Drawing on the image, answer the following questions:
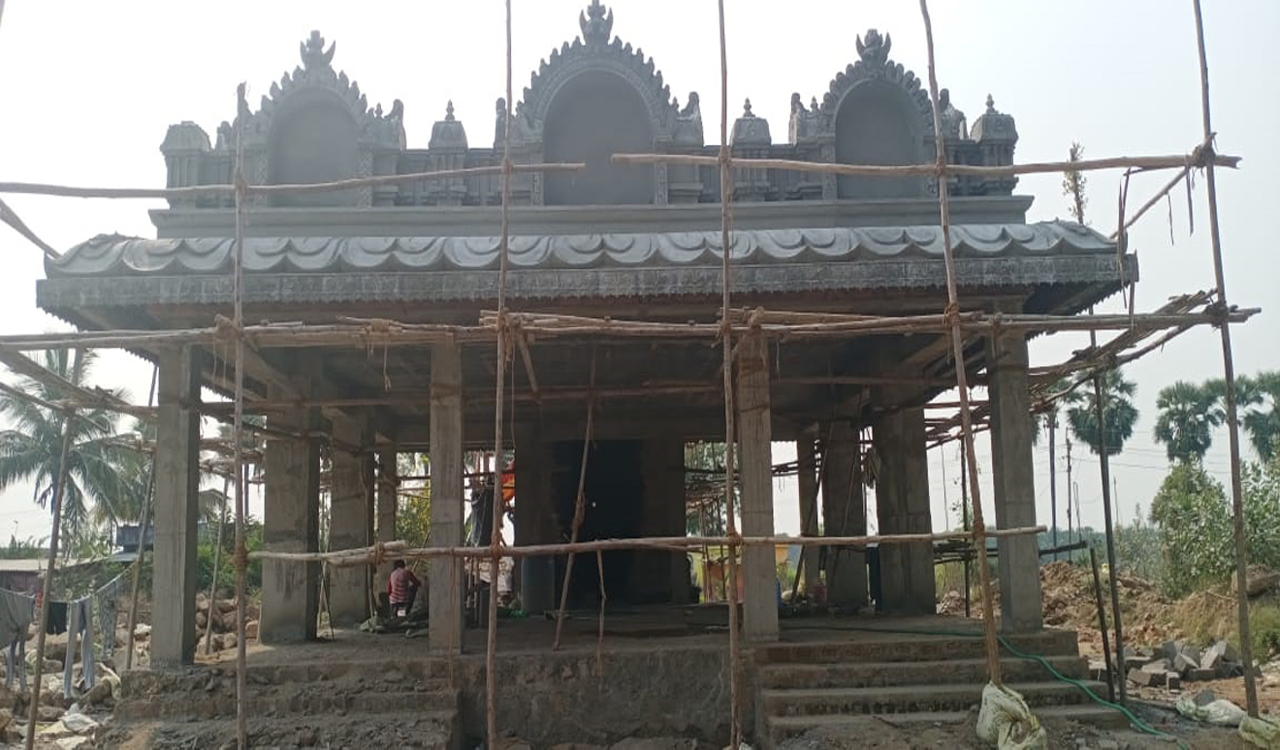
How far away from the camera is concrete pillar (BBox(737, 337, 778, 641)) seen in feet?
32.2

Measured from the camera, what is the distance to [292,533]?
12.5m

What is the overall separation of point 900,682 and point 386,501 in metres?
10.7

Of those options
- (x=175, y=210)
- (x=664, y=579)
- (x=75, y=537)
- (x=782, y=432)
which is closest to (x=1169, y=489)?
(x=782, y=432)

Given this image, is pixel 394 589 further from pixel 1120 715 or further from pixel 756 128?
pixel 1120 715

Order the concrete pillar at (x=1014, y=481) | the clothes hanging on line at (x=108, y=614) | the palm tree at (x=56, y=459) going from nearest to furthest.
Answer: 1. the concrete pillar at (x=1014, y=481)
2. the clothes hanging on line at (x=108, y=614)
3. the palm tree at (x=56, y=459)

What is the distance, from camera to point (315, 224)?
11.3m

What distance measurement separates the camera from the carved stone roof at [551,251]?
30.8 ft

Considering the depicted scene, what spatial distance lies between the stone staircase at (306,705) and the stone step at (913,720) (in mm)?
2756

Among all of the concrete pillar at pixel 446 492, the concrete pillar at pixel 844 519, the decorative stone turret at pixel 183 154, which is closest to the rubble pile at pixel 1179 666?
the concrete pillar at pixel 844 519

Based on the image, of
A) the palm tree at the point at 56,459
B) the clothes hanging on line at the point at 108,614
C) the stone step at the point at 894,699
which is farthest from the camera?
the palm tree at the point at 56,459

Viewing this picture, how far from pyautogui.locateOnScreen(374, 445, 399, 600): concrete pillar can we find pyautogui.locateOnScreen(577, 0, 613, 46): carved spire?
783cm

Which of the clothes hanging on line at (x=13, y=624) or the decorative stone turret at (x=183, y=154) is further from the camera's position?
the clothes hanging on line at (x=13, y=624)

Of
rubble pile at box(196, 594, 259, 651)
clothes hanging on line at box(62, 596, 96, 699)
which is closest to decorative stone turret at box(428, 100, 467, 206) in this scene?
clothes hanging on line at box(62, 596, 96, 699)

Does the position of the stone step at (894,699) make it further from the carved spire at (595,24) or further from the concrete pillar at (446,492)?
the carved spire at (595,24)
